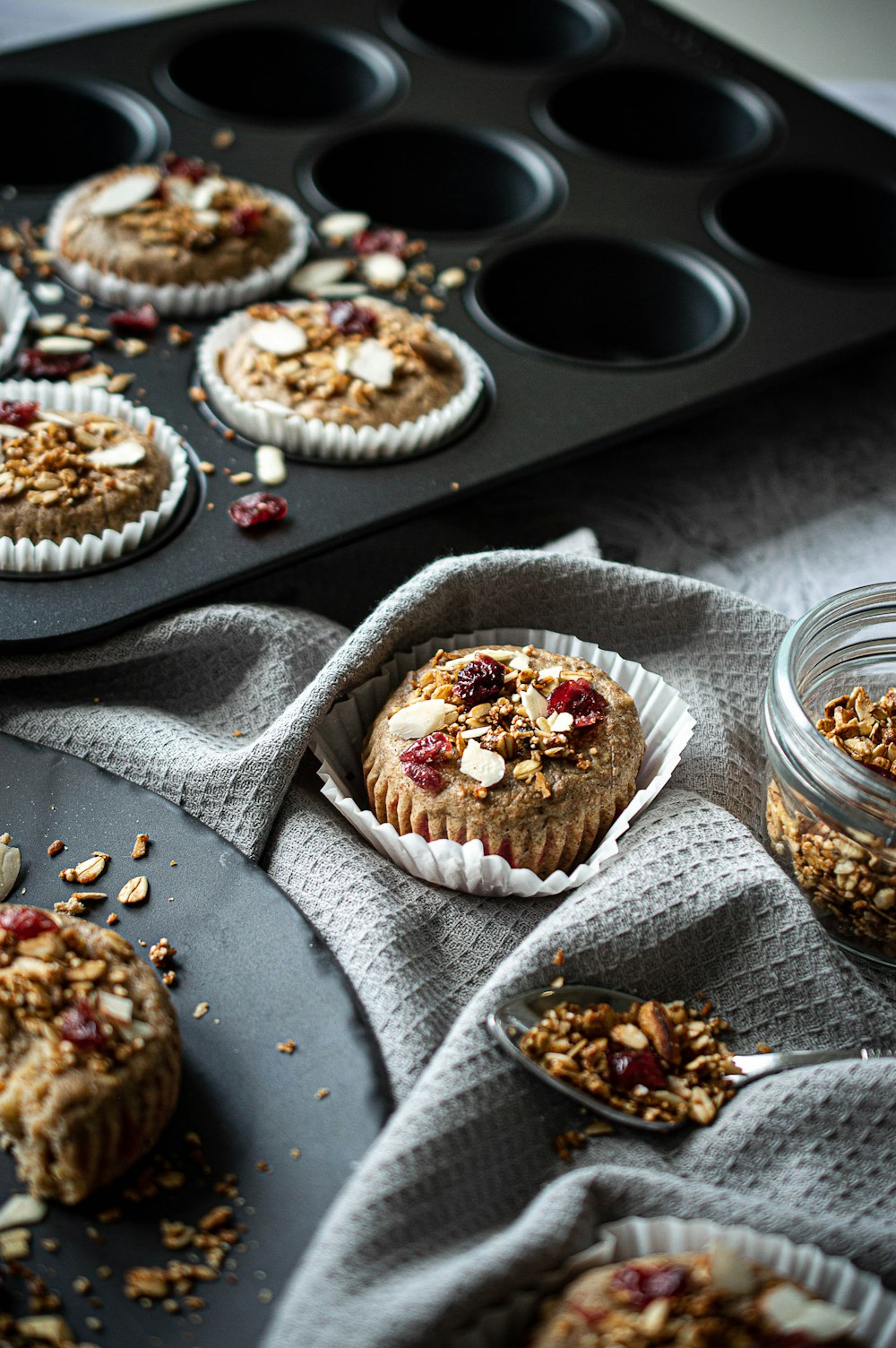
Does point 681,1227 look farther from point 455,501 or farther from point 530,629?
point 455,501

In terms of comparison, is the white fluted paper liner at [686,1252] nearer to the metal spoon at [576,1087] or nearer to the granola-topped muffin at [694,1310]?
the granola-topped muffin at [694,1310]

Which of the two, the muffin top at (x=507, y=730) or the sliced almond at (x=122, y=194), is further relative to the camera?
the sliced almond at (x=122, y=194)

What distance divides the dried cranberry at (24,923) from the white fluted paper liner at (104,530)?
618 millimetres

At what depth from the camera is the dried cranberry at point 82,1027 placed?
1.13 meters

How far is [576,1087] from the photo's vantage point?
1226mm

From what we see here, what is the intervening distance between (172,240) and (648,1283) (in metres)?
1.81

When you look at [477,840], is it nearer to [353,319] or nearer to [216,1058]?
[216,1058]

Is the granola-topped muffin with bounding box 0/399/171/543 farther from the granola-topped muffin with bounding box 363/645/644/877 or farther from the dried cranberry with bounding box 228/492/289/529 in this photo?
the granola-topped muffin with bounding box 363/645/644/877

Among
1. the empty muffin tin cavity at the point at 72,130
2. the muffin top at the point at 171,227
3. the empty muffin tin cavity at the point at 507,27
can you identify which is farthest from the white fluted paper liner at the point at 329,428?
the empty muffin tin cavity at the point at 507,27

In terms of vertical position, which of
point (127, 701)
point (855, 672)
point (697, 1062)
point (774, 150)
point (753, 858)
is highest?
point (774, 150)

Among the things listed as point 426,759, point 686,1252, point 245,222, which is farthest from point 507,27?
point 686,1252

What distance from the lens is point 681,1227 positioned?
1.08 m

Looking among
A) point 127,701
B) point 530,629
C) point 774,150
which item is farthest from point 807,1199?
point 774,150

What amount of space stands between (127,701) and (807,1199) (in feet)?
3.47
